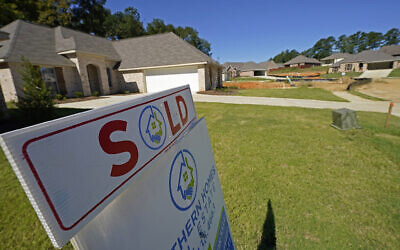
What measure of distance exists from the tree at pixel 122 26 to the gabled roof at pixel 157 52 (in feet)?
76.5

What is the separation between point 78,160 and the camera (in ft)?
2.22

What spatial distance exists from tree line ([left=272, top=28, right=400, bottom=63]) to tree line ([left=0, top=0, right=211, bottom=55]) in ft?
260

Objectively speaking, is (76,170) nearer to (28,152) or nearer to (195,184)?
(28,152)

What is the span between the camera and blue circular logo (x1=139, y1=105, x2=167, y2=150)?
1049mm

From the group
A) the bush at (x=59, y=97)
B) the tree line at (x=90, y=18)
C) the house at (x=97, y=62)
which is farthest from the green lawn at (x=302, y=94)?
the tree line at (x=90, y=18)

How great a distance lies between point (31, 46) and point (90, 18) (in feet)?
98.8

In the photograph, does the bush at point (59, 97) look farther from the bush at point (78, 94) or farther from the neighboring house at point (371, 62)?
the neighboring house at point (371, 62)

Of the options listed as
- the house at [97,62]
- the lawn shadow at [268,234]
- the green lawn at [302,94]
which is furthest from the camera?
the green lawn at [302,94]

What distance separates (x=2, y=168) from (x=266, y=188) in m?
6.40

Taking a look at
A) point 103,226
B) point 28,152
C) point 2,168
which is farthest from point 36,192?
point 2,168

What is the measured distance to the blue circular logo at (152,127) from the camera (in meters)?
1.05

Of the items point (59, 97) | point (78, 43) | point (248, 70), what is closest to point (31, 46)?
point (78, 43)

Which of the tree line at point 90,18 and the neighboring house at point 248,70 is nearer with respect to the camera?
the tree line at point 90,18

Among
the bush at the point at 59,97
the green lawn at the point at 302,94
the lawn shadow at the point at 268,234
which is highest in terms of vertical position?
the bush at the point at 59,97
